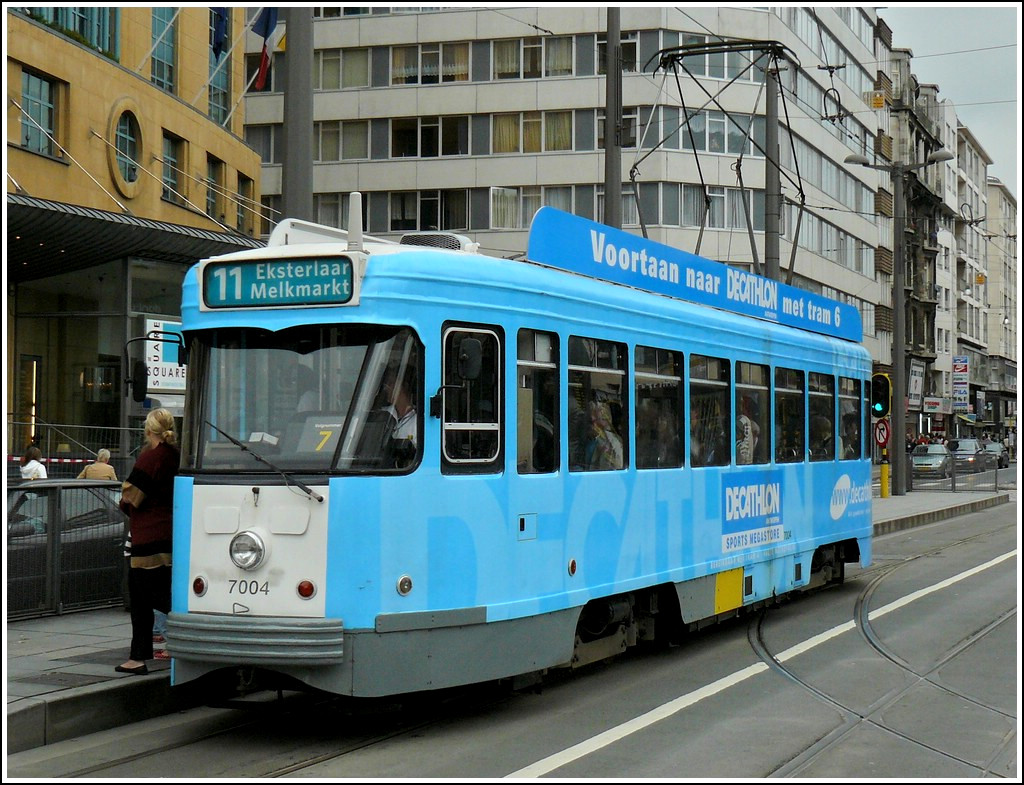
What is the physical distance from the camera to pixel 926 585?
52.3 ft

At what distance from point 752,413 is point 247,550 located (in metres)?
5.94

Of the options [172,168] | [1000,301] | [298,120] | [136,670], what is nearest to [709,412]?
[298,120]

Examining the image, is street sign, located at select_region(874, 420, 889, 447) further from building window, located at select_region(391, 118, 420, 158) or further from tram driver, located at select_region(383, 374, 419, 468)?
tram driver, located at select_region(383, 374, 419, 468)

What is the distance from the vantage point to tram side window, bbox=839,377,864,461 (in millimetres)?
14891

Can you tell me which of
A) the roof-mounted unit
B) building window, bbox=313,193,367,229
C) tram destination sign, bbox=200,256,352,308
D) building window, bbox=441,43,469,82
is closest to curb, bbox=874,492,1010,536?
the roof-mounted unit

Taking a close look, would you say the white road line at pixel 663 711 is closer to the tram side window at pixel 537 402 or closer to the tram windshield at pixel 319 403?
the tram side window at pixel 537 402

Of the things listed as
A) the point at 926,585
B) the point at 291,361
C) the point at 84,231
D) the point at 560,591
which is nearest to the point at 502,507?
the point at 560,591

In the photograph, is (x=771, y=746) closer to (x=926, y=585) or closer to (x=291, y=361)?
(x=291, y=361)

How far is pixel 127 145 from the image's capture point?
1013 inches

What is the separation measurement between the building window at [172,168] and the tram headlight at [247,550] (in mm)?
20973

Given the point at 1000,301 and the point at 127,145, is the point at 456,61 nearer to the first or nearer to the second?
the point at 127,145

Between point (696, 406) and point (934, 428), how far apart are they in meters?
84.4

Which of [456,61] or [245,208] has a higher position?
[456,61]

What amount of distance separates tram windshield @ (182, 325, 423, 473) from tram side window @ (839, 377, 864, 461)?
8301 mm
